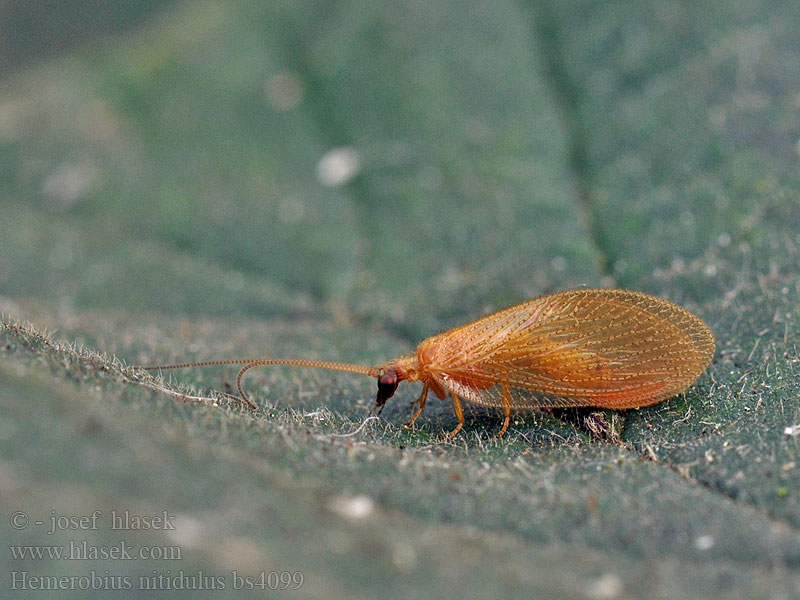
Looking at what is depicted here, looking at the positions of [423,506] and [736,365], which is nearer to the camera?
[423,506]

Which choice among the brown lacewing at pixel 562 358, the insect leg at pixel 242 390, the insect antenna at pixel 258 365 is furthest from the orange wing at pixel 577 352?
the insect leg at pixel 242 390

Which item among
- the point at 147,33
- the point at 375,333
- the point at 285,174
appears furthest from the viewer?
the point at 147,33

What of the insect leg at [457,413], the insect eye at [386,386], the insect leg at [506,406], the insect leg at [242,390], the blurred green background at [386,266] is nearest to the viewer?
the blurred green background at [386,266]

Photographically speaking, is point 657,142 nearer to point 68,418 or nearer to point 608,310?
point 608,310

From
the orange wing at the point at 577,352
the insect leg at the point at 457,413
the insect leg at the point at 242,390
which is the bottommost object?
the insect leg at the point at 457,413

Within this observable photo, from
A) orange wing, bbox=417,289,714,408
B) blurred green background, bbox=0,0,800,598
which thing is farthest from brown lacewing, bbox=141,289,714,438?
blurred green background, bbox=0,0,800,598

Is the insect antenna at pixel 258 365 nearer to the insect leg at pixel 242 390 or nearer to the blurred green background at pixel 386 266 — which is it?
the insect leg at pixel 242 390

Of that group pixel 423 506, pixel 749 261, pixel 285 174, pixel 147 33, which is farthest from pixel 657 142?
pixel 147 33

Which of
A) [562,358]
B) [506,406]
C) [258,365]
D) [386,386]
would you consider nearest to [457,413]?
[506,406]
